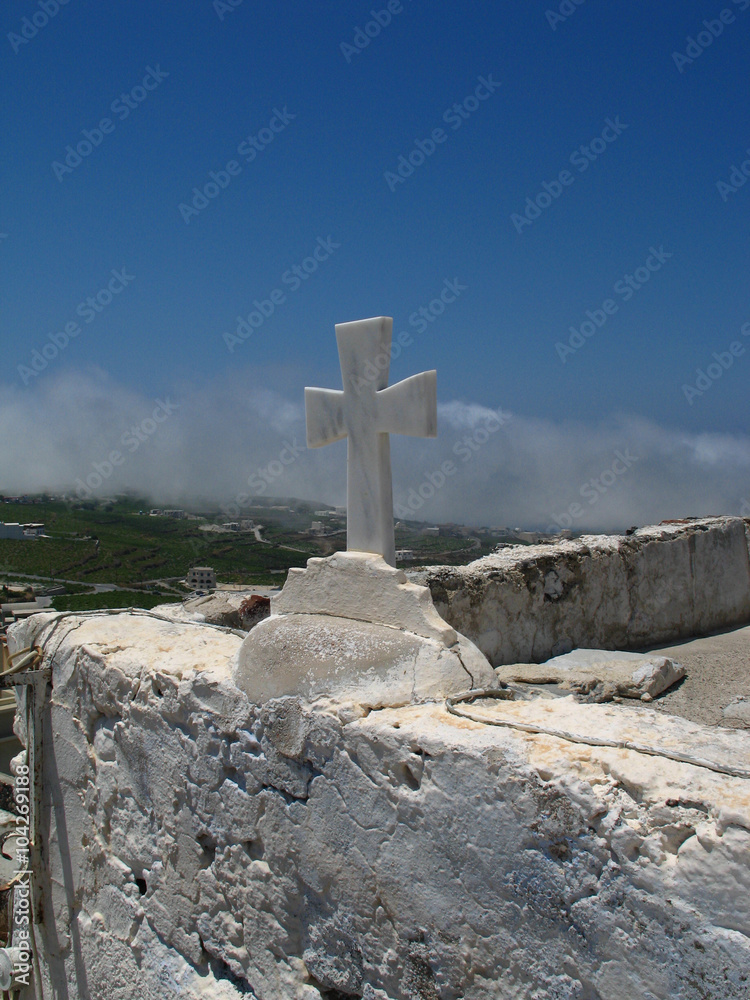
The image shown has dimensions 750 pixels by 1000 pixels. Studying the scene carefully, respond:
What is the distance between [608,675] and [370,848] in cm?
279

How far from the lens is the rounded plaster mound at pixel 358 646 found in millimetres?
2918

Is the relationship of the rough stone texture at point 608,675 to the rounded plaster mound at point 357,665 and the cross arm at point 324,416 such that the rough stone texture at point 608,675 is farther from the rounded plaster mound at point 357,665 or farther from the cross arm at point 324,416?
the cross arm at point 324,416

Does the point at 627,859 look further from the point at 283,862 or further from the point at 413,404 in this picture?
the point at 413,404

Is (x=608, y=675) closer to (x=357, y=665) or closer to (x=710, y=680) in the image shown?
(x=710, y=680)

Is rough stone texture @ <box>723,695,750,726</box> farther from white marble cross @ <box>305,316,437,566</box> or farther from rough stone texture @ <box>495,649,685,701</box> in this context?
white marble cross @ <box>305,316,437,566</box>

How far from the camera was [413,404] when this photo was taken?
10.6ft

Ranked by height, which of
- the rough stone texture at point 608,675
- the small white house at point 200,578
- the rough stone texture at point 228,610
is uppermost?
the rough stone texture at point 228,610

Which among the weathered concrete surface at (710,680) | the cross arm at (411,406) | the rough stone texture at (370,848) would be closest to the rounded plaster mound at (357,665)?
the rough stone texture at (370,848)

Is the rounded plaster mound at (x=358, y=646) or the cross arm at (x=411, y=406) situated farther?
the cross arm at (x=411, y=406)

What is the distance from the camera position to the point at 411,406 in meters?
3.24

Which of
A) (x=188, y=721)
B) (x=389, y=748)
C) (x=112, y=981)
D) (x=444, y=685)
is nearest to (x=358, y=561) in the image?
(x=444, y=685)

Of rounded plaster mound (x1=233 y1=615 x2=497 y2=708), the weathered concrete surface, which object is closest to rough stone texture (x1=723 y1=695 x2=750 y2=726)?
the weathered concrete surface

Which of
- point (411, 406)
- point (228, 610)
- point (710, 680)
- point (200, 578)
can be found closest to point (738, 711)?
point (710, 680)

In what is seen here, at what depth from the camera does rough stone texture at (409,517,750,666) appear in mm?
5602
